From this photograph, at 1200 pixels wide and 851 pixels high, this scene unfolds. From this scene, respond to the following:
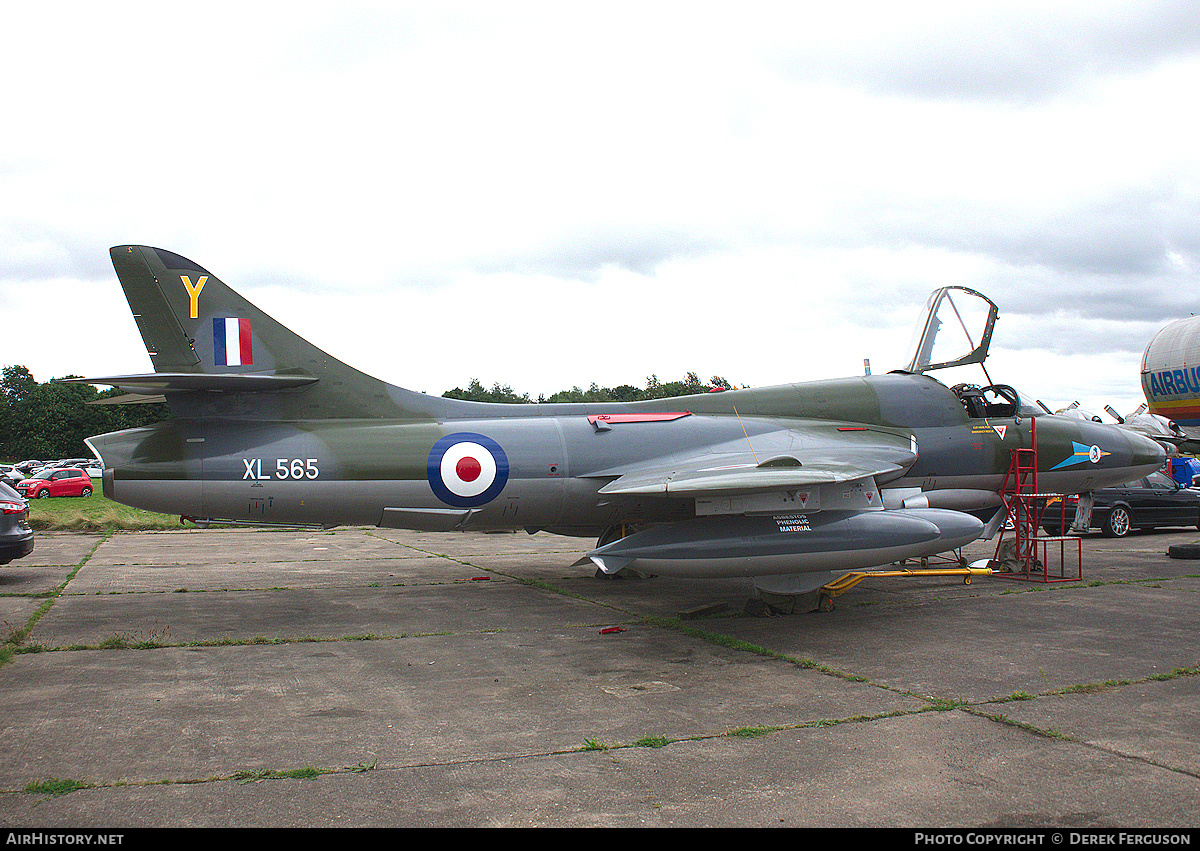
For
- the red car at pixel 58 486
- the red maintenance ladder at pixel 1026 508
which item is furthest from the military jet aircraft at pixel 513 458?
the red car at pixel 58 486

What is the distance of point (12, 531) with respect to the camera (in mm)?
11359

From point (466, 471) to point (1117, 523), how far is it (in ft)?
54.4

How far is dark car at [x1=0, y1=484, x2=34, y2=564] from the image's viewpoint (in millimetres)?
11242

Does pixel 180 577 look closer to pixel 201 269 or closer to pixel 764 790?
pixel 201 269

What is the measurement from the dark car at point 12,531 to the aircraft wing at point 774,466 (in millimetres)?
8797

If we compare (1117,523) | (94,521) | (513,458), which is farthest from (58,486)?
(1117,523)

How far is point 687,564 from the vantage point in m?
7.95

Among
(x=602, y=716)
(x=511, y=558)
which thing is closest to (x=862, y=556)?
(x=602, y=716)

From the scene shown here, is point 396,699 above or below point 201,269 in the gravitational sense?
below

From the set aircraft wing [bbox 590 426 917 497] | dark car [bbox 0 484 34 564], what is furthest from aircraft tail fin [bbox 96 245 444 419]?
dark car [bbox 0 484 34 564]

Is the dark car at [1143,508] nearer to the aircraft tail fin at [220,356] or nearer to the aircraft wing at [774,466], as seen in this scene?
the aircraft wing at [774,466]

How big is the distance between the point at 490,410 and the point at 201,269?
12.8ft

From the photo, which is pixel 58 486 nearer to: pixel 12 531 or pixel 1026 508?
pixel 12 531

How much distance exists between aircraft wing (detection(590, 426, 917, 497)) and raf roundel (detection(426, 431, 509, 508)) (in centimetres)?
133
